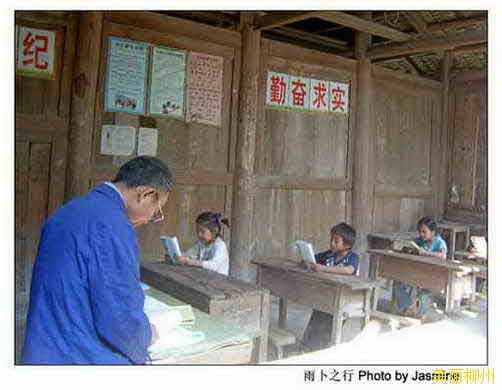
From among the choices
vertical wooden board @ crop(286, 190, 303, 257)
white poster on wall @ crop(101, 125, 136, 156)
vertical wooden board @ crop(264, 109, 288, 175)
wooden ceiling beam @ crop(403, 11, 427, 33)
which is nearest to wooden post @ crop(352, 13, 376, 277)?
wooden ceiling beam @ crop(403, 11, 427, 33)

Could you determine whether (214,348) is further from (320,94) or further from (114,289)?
(320,94)

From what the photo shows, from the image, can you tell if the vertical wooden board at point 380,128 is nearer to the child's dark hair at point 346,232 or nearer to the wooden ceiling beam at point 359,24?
the wooden ceiling beam at point 359,24

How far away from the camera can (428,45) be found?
566 cm

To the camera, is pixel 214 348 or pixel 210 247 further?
pixel 210 247

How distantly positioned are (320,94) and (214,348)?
4.72 metres

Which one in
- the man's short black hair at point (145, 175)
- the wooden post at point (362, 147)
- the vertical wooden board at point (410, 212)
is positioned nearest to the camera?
the man's short black hair at point (145, 175)

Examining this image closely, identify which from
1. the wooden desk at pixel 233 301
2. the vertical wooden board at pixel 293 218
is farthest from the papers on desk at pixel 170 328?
the vertical wooden board at pixel 293 218

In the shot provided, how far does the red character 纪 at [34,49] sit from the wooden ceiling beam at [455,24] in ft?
16.0

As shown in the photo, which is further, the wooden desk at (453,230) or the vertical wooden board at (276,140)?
the wooden desk at (453,230)

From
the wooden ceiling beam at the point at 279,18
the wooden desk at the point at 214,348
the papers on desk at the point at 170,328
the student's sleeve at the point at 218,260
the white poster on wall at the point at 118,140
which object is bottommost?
the wooden desk at the point at 214,348

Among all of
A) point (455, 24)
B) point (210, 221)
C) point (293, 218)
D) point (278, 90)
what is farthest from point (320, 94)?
point (210, 221)

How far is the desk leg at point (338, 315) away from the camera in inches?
149

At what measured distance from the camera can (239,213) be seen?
550 cm
